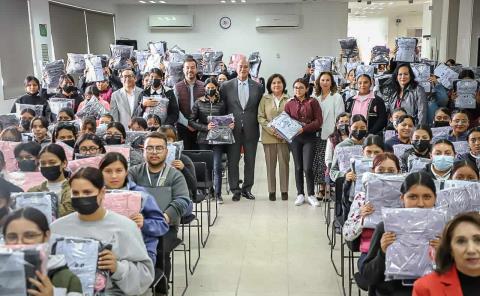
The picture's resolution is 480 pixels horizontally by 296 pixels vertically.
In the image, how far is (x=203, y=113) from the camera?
6094 millimetres

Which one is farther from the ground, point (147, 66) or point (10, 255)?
point (147, 66)

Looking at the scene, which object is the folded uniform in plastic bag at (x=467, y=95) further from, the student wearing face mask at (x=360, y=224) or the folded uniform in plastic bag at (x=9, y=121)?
the folded uniform in plastic bag at (x=9, y=121)

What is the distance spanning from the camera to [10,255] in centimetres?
170

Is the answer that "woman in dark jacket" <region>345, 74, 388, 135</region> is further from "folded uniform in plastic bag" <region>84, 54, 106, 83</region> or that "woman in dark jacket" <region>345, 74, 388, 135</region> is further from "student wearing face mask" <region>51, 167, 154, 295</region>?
"student wearing face mask" <region>51, 167, 154, 295</region>

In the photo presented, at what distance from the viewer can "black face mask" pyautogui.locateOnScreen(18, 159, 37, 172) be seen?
12.5 feet

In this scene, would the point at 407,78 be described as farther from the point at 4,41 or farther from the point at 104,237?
the point at 4,41

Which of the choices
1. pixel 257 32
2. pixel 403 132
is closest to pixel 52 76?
pixel 403 132

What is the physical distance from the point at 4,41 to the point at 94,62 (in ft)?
9.27

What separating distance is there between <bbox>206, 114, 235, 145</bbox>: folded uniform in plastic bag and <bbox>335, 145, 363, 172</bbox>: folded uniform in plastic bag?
1.86m

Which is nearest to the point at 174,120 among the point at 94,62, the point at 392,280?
the point at 94,62

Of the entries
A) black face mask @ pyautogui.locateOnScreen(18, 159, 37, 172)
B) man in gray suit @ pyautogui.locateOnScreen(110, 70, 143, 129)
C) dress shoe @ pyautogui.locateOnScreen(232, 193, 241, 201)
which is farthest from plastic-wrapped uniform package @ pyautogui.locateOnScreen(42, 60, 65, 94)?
black face mask @ pyautogui.locateOnScreen(18, 159, 37, 172)

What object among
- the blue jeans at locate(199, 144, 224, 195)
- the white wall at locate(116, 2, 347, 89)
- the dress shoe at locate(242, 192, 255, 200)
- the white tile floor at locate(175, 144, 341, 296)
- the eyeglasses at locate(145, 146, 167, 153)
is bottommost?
the white tile floor at locate(175, 144, 341, 296)

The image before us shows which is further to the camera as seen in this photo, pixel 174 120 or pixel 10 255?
pixel 174 120

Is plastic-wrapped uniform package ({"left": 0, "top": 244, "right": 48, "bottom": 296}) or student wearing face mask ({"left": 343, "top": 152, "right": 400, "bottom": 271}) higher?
plastic-wrapped uniform package ({"left": 0, "top": 244, "right": 48, "bottom": 296})
